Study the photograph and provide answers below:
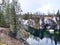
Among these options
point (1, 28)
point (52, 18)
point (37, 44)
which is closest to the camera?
point (1, 28)

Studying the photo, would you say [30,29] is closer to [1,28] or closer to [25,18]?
[25,18]

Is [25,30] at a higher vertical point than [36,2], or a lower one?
lower

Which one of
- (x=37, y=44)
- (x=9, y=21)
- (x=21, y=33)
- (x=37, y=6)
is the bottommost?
(x=37, y=44)

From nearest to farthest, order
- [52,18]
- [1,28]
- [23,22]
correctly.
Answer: [1,28], [23,22], [52,18]

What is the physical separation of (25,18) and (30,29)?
33 cm

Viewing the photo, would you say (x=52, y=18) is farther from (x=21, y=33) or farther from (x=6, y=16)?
(x=6, y=16)

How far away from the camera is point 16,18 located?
149 inches

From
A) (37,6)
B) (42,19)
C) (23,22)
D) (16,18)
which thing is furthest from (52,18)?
(16,18)

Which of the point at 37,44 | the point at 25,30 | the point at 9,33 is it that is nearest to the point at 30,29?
the point at 25,30

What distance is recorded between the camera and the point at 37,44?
442 cm

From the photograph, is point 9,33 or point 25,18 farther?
point 25,18

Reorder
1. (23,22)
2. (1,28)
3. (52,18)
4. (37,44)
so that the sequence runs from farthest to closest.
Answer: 1. (52,18)
2. (37,44)
3. (23,22)
4. (1,28)

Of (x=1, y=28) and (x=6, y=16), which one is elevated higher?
(x=6, y=16)

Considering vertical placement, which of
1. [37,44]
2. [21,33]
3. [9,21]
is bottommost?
[37,44]
